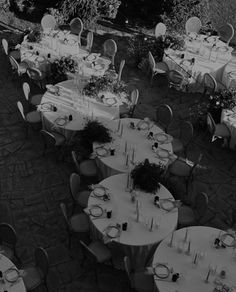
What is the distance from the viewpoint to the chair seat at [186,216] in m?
9.54

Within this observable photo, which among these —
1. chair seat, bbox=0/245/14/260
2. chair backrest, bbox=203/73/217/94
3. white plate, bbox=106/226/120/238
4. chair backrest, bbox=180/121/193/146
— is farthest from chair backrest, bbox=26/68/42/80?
white plate, bbox=106/226/120/238

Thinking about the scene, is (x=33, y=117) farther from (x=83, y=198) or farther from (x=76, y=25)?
(x=76, y=25)

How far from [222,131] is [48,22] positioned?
661 centimetres

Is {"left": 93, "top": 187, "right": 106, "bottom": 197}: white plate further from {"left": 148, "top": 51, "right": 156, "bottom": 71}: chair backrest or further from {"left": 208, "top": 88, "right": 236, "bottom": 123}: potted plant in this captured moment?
{"left": 148, "top": 51, "right": 156, "bottom": 71}: chair backrest

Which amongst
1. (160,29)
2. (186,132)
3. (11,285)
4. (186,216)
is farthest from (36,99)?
(11,285)

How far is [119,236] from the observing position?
8648mm

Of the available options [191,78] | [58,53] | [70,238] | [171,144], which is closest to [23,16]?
[58,53]

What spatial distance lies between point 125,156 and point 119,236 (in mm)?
2189

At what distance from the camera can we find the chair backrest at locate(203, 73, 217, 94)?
12.6 m

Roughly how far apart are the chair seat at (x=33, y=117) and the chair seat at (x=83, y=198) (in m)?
2.61

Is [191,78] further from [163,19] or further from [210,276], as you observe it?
[210,276]

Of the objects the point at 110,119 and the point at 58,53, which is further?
the point at 58,53

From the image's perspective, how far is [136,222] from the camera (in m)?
8.90

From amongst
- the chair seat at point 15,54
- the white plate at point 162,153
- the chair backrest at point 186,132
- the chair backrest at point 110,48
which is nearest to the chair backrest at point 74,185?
the white plate at point 162,153
